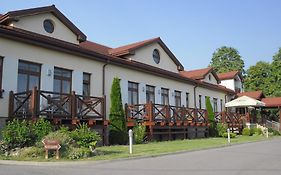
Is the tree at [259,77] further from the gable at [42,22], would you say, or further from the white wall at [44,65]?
the gable at [42,22]

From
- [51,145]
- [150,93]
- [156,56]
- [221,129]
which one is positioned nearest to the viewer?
[51,145]

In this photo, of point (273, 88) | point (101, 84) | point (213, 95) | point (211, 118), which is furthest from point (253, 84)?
point (101, 84)

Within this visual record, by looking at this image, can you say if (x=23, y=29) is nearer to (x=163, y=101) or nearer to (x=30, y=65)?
(x=30, y=65)

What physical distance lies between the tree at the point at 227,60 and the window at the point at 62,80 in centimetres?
6011

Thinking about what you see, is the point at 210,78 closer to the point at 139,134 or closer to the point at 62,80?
the point at 139,134

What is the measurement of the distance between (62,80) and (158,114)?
7.04 meters

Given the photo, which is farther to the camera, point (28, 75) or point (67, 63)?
point (67, 63)

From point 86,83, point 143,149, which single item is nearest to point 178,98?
point 86,83

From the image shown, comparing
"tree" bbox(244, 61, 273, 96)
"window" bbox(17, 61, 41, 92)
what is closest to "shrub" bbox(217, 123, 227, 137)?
"window" bbox(17, 61, 41, 92)

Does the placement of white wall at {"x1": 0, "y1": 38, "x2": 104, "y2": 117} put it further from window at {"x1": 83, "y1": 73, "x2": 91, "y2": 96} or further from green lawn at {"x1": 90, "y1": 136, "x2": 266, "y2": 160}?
green lawn at {"x1": 90, "y1": 136, "x2": 266, "y2": 160}

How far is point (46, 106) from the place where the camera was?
16.1 meters

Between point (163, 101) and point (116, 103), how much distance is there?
7744 mm

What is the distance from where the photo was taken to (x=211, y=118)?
29203 millimetres

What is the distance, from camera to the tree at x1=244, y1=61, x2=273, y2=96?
59.4m
